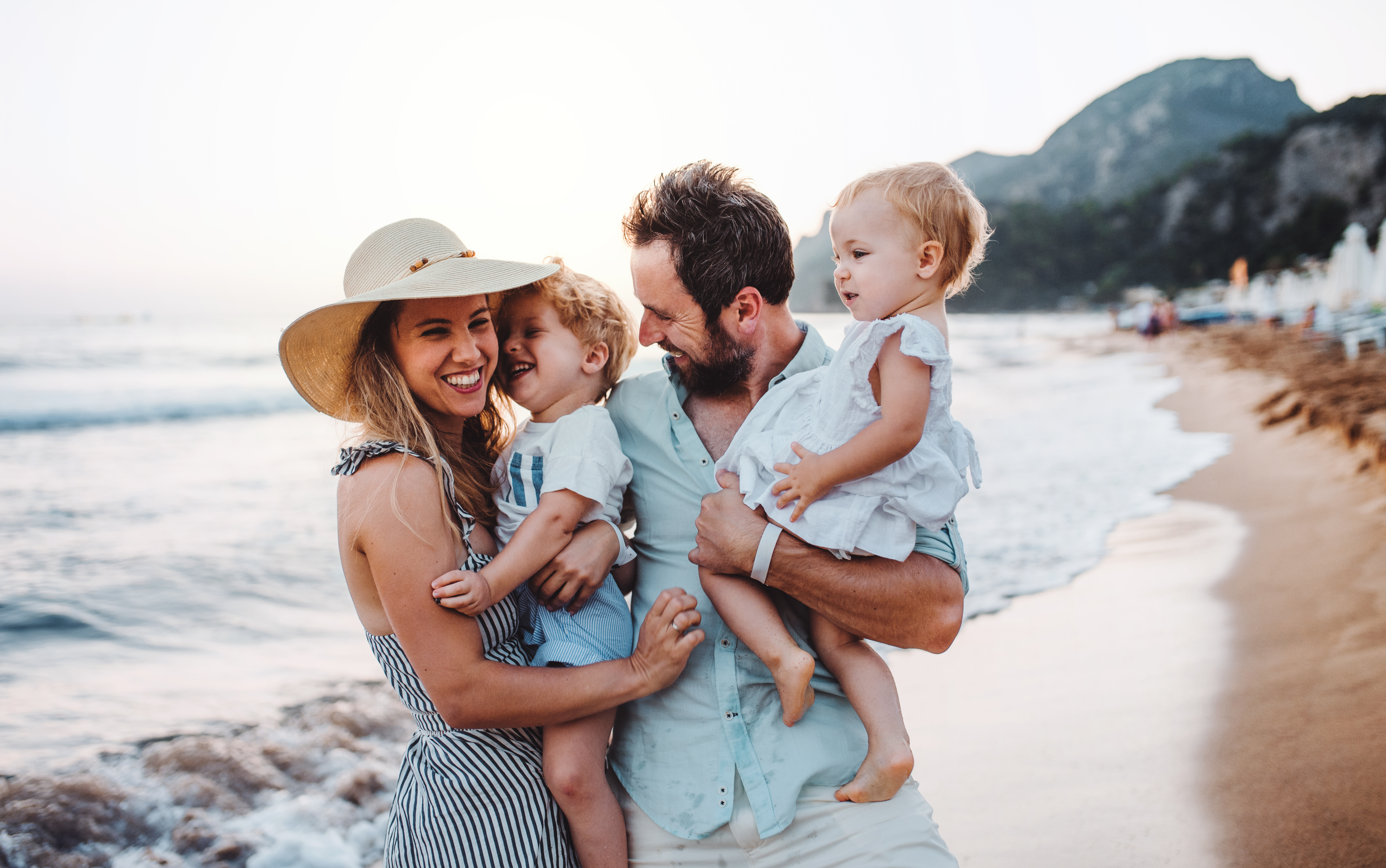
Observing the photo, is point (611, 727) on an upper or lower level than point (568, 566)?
lower

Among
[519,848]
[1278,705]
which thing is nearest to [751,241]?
[519,848]

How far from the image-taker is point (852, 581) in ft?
6.65

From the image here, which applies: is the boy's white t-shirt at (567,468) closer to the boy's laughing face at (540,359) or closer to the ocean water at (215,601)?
the boy's laughing face at (540,359)

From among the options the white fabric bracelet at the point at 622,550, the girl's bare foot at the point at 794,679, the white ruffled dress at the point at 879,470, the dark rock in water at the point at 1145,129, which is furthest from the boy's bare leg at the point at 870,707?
the dark rock in water at the point at 1145,129

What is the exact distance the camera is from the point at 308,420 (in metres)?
14.9

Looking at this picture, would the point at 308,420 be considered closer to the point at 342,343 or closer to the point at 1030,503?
the point at 1030,503

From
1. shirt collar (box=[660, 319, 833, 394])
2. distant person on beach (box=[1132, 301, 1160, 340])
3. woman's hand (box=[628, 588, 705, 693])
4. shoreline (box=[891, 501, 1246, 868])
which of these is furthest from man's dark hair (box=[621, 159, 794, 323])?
distant person on beach (box=[1132, 301, 1160, 340])

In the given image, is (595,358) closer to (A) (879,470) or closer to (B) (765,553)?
(B) (765,553)

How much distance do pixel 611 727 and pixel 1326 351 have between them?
57.7 feet

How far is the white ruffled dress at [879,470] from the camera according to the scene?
1986 millimetres

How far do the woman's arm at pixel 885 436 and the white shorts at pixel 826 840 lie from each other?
71 cm

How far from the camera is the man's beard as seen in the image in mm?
2479

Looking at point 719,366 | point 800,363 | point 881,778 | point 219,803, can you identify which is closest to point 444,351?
point 719,366

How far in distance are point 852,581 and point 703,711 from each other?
1.63 feet
